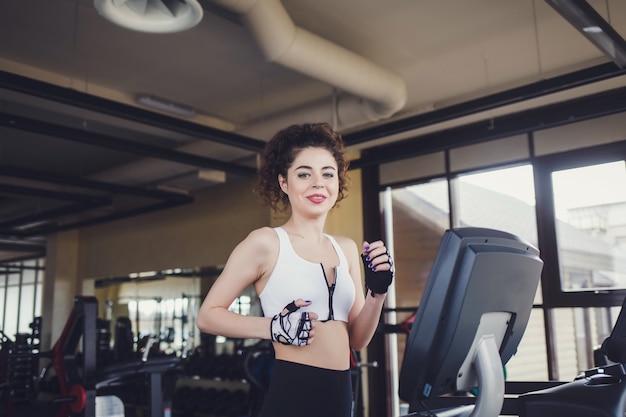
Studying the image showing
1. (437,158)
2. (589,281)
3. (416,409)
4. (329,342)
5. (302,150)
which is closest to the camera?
(416,409)

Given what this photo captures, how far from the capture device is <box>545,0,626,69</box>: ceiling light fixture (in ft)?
9.73

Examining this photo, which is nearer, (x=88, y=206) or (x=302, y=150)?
(x=302, y=150)

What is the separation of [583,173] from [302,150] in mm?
4087

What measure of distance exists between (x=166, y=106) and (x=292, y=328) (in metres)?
4.45

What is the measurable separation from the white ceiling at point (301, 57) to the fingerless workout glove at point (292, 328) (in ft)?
7.37

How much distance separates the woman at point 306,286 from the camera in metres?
1.45

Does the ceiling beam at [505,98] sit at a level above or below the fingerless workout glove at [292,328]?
above

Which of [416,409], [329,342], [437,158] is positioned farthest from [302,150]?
[437,158]

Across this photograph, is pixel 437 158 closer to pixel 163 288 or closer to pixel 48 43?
pixel 48 43

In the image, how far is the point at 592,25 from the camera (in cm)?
316

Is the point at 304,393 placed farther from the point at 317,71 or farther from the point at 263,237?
the point at 317,71

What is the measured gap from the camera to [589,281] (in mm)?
4906

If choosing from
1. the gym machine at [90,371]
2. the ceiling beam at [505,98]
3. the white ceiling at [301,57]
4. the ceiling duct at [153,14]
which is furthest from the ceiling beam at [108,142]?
the ceiling duct at [153,14]

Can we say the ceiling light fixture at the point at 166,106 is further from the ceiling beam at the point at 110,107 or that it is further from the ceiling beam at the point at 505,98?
the ceiling beam at the point at 505,98
